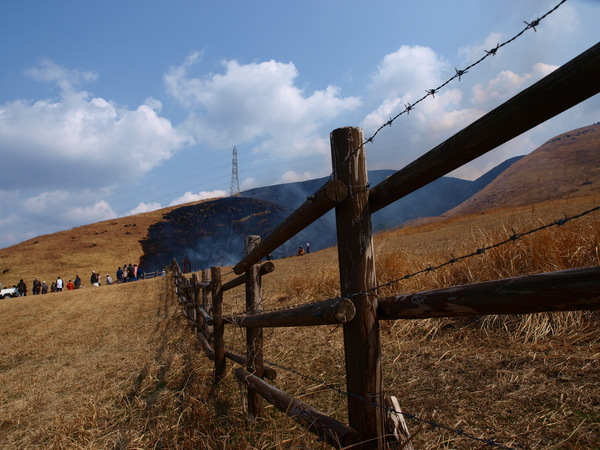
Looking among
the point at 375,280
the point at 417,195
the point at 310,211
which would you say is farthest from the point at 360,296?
the point at 417,195

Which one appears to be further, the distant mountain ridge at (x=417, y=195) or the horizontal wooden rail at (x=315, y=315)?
the distant mountain ridge at (x=417, y=195)

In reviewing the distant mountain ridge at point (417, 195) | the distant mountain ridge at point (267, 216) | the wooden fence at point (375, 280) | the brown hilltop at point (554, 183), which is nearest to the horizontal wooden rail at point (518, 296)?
the wooden fence at point (375, 280)

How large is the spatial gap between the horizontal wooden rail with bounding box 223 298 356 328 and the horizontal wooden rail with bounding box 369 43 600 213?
57 cm

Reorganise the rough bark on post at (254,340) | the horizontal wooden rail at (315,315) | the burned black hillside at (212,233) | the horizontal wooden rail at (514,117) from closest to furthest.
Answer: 1. the horizontal wooden rail at (514,117)
2. the horizontal wooden rail at (315,315)
3. the rough bark on post at (254,340)
4. the burned black hillside at (212,233)

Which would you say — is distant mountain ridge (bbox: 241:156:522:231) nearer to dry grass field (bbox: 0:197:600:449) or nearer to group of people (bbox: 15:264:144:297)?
group of people (bbox: 15:264:144:297)

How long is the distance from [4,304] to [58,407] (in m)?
14.5

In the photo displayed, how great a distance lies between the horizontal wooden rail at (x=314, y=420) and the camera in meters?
1.71

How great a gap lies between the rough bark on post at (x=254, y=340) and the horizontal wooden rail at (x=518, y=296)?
82.3 inches

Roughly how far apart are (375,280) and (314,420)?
820 mm

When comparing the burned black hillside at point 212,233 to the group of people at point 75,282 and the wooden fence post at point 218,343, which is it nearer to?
the group of people at point 75,282

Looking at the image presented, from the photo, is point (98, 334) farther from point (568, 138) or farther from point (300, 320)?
point (568, 138)

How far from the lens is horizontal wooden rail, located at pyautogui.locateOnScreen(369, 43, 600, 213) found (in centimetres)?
100

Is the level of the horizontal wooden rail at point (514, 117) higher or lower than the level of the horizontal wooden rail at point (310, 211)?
higher

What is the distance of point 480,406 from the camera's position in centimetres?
271
